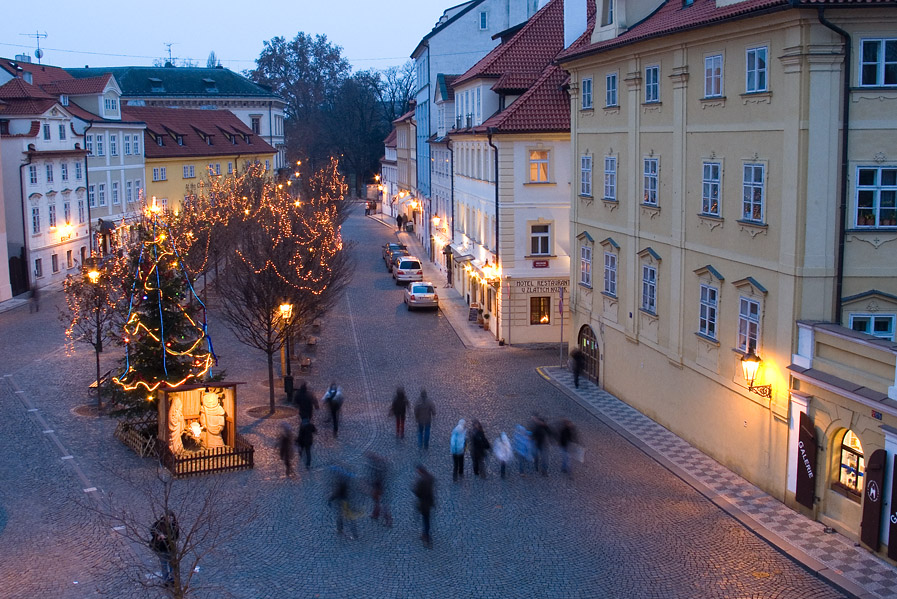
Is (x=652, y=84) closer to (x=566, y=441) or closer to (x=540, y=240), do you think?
(x=566, y=441)

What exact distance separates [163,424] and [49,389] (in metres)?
8.30

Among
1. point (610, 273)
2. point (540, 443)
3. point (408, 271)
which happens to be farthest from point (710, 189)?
point (408, 271)

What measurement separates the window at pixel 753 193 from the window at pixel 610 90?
749 centimetres

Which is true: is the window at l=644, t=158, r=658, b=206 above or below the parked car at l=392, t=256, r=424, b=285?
above

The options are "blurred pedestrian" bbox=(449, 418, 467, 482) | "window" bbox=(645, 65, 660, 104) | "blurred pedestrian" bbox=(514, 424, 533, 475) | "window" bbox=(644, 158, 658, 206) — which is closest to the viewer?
"blurred pedestrian" bbox=(449, 418, 467, 482)

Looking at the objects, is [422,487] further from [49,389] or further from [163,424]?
[49,389]

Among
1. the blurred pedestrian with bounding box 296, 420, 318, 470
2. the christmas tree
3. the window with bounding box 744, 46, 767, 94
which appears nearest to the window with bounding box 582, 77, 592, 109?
the window with bounding box 744, 46, 767, 94

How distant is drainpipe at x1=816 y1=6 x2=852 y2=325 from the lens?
54.3ft

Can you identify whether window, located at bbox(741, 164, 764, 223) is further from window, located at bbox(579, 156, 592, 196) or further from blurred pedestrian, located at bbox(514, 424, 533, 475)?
window, located at bbox(579, 156, 592, 196)

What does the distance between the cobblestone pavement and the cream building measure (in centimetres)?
187

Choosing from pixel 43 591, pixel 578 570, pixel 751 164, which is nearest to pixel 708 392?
pixel 751 164

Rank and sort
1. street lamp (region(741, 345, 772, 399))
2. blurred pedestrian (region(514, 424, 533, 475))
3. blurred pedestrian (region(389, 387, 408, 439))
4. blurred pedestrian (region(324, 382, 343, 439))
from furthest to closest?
blurred pedestrian (region(324, 382, 343, 439)) → blurred pedestrian (region(389, 387, 408, 439)) → blurred pedestrian (region(514, 424, 533, 475)) → street lamp (region(741, 345, 772, 399))

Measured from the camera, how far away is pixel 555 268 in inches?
1355

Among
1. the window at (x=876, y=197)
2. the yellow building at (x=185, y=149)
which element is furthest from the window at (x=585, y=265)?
the yellow building at (x=185, y=149)
